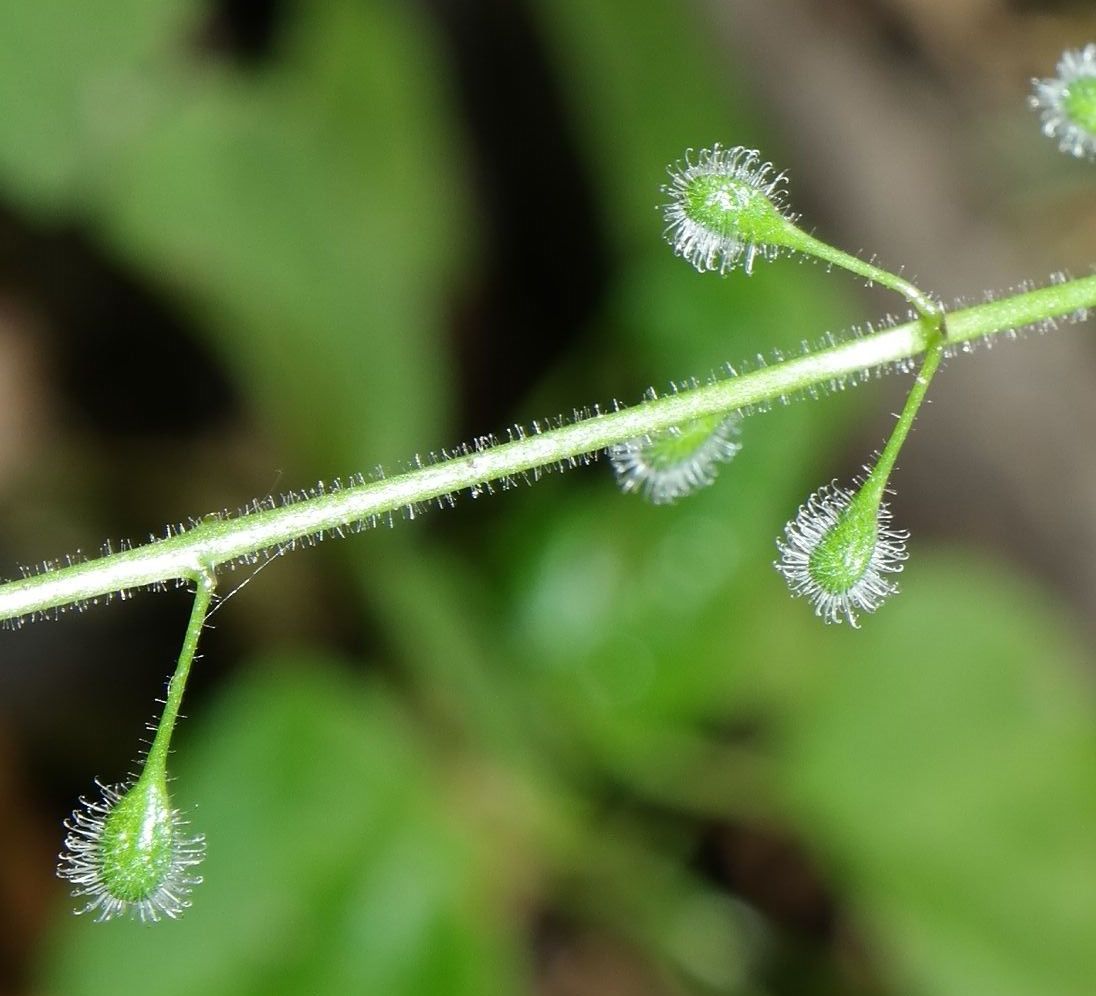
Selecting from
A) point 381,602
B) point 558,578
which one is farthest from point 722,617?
point 381,602

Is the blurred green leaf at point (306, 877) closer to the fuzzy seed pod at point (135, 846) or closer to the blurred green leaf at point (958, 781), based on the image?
the blurred green leaf at point (958, 781)

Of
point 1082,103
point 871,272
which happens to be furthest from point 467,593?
point 1082,103

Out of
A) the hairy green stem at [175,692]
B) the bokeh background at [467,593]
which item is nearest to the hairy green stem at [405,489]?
the hairy green stem at [175,692]

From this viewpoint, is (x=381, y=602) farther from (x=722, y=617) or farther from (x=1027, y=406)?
(x=1027, y=406)

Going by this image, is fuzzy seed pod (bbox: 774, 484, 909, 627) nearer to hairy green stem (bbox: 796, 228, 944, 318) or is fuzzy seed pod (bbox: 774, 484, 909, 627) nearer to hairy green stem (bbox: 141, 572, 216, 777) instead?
hairy green stem (bbox: 796, 228, 944, 318)

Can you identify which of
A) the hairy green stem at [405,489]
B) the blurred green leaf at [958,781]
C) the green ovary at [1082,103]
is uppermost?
the blurred green leaf at [958,781]

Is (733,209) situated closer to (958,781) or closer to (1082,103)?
(1082,103)

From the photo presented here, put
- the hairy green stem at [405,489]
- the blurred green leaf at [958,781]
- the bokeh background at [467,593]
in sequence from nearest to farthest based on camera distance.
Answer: the hairy green stem at [405,489] < the bokeh background at [467,593] < the blurred green leaf at [958,781]
